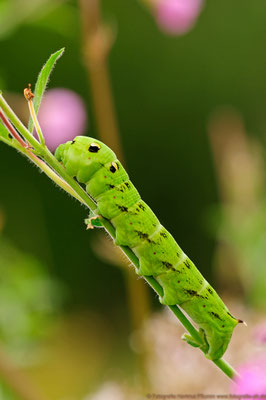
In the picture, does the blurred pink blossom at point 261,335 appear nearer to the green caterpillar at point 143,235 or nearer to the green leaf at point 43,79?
the green caterpillar at point 143,235

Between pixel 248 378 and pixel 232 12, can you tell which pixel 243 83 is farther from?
pixel 248 378

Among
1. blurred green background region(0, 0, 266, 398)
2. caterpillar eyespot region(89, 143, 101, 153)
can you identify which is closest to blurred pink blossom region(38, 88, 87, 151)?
caterpillar eyespot region(89, 143, 101, 153)

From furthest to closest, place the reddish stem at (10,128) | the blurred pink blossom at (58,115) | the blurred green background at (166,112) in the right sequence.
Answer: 1. the blurred green background at (166,112)
2. the blurred pink blossom at (58,115)
3. the reddish stem at (10,128)

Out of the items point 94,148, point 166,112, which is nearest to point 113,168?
point 94,148

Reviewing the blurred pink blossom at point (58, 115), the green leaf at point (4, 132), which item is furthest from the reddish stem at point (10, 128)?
the blurred pink blossom at point (58, 115)

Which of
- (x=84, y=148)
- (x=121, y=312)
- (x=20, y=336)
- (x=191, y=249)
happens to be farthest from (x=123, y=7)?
(x=84, y=148)

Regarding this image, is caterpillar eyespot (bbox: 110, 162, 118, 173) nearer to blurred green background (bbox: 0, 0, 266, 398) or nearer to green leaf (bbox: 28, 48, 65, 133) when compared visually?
green leaf (bbox: 28, 48, 65, 133)

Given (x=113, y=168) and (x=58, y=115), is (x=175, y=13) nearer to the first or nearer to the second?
(x=58, y=115)
